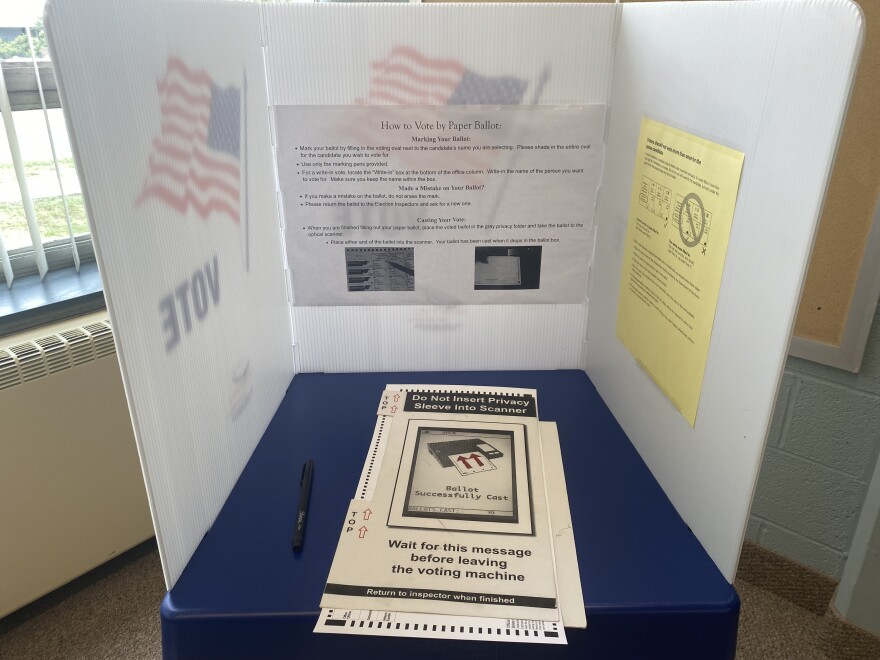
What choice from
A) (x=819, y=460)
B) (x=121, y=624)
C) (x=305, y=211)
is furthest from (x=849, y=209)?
(x=121, y=624)

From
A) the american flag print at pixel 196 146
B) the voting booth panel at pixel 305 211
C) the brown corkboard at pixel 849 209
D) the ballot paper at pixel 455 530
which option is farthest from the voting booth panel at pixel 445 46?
the brown corkboard at pixel 849 209

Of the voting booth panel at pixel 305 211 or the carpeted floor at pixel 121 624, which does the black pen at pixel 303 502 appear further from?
the carpeted floor at pixel 121 624

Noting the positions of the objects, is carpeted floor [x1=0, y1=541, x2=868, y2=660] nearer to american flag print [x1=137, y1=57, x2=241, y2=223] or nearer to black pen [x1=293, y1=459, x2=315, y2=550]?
black pen [x1=293, y1=459, x2=315, y2=550]

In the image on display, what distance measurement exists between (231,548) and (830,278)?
1110 mm

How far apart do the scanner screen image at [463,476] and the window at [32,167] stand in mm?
992

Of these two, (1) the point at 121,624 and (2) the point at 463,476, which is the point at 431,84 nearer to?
(2) the point at 463,476

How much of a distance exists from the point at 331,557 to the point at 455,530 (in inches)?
4.6

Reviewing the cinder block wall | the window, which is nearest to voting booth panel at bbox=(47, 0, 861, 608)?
the cinder block wall

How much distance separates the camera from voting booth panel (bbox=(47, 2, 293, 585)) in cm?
43

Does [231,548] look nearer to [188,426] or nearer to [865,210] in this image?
[188,426]

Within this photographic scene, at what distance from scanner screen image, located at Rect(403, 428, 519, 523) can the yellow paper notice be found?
189 millimetres

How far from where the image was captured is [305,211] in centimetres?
82

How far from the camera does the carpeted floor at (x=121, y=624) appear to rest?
1.36 meters

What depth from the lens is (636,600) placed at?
1.75 ft
